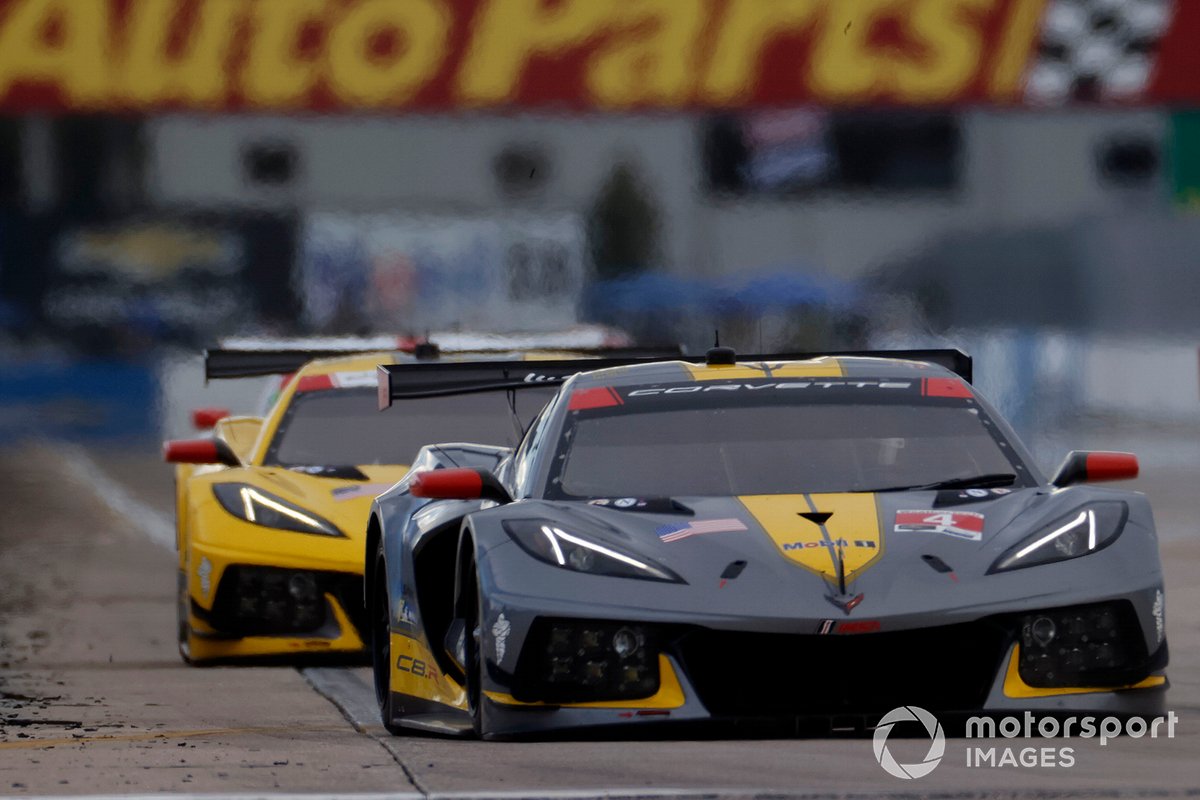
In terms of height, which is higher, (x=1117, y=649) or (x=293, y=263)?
(x=1117, y=649)

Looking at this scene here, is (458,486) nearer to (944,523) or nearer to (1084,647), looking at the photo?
(944,523)

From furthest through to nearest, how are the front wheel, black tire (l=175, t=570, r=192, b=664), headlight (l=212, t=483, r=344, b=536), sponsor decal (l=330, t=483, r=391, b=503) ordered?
black tire (l=175, t=570, r=192, b=664) < sponsor decal (l=330, t=483, r=391, b=503) < headlight (l=212, t=483, r=344, b=536) < the front wheel

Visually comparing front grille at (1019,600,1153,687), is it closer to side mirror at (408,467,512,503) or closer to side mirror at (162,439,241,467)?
side mirror at (408,467,512,503)

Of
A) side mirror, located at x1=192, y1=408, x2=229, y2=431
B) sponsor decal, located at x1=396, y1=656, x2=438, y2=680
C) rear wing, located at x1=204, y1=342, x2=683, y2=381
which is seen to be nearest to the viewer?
sponsor decal, located at x1=396, y1=656, x2=438, y2=680

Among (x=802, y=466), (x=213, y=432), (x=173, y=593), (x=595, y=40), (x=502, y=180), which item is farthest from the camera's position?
(x=502, y=180)

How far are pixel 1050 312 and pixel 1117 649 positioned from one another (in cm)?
4582

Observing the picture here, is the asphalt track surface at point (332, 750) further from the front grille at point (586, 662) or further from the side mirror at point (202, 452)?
the side mirror at point (202, 452)

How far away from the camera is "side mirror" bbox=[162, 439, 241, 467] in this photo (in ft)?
34.8

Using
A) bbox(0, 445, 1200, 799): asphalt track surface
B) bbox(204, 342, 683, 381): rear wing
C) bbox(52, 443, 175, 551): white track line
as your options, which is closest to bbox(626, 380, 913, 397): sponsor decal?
bbox(0, 445, 1200, 799): asphalt track surface

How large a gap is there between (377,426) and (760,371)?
3.60 m

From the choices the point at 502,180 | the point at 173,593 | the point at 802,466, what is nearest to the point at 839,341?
the point at 502,180

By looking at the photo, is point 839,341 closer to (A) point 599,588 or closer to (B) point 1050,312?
(B) point 1050,312

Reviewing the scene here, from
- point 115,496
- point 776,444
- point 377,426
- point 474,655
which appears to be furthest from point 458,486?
point 115,496

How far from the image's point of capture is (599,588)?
6.30 m
